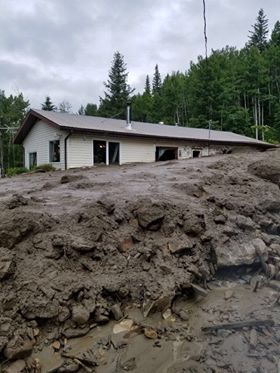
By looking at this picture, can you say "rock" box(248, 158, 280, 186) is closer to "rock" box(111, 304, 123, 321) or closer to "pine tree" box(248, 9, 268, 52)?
"rock" box(111, 304, 123, 321)

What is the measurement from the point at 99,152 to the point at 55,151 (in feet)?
6.46

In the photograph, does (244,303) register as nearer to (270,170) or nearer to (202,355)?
(202,355)

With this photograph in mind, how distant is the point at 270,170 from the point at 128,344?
5934 millimetres

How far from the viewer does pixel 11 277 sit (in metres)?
3.87

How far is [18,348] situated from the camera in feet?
10.7

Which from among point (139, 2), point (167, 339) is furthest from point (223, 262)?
point (139, 2)

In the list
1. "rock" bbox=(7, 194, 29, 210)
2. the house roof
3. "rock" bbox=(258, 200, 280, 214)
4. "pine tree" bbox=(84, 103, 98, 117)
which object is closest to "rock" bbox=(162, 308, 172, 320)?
"rock" bbox=(7, 194, 29, 210)

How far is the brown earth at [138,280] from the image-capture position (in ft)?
11.1

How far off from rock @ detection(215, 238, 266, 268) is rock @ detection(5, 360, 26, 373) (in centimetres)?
264

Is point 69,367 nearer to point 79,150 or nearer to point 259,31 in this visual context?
point 79,150

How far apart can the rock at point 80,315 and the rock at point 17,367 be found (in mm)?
616

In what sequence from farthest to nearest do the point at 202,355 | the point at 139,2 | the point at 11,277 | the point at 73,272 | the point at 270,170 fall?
the point at 270,170
the point at 139,2
the point at 73,272
the point at 11,277
the point at 202,355

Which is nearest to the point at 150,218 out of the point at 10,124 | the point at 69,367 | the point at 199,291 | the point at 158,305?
the point at 199,291

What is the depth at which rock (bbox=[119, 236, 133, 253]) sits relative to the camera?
4660mm
